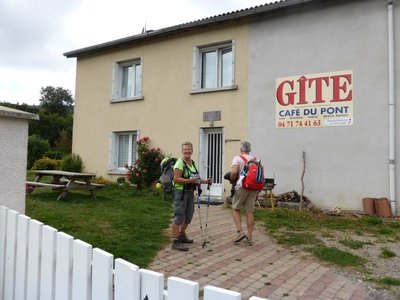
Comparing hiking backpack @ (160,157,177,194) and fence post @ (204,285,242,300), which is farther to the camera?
hiking backpack @ (160,157,177,194)

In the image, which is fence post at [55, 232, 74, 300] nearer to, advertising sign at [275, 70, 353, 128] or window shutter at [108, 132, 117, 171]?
advertising sign at [275, 70, 353, 128]

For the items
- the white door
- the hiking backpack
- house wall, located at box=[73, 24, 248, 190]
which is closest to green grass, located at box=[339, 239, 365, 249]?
the hiking backpack

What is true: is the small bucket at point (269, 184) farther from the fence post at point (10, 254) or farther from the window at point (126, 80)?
the fence post at point (10, 254)

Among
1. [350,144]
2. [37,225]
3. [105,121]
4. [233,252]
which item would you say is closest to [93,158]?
[105,121]

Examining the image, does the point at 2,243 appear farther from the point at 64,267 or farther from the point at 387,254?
the point at 387,254

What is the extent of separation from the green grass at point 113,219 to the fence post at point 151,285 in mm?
2991

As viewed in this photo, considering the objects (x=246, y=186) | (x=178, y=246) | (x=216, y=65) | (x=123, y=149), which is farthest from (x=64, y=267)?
(x=123, y=149)

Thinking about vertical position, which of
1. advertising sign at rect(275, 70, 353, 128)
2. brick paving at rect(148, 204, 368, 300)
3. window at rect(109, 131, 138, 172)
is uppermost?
advertising sign at rect(275, 70, 353, 128)

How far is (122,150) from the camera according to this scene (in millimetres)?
15273

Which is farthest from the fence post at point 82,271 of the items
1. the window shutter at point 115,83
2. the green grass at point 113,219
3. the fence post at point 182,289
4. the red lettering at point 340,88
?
the window shutter at point 115,83

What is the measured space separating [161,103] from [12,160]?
10244mm

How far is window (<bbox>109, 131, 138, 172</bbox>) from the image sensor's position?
14828 millimetres

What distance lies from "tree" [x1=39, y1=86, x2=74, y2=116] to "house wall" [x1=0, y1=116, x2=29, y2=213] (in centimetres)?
4860

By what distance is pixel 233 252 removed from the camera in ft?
19.4
